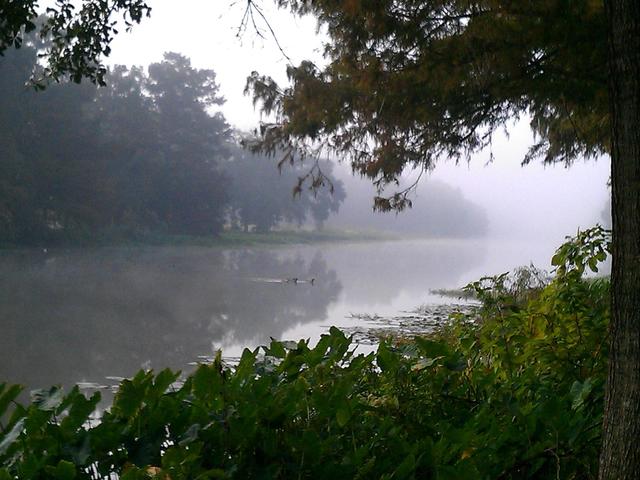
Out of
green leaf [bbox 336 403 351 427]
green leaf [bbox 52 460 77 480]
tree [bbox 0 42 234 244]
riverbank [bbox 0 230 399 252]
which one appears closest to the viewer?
green leaf [bbox 52 460 77 480]

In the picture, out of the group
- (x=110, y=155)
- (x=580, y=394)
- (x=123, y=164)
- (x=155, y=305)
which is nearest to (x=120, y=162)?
(x=123, y=164)

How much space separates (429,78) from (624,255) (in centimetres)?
488

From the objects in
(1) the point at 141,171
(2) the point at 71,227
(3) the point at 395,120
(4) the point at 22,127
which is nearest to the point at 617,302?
(3) the point at 395,120

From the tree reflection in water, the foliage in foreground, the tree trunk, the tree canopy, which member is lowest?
the tree reflection in water

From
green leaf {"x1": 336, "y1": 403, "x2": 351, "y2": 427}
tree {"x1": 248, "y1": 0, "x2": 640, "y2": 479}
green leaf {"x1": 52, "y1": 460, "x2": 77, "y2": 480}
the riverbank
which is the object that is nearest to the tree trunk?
tree {"x1": 248, "y1": 0, "x2": 640, "y2": 479}

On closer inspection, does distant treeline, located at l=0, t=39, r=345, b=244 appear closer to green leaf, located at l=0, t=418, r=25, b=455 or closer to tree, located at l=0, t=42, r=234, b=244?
tree, located at l=0, t=42, r=234, b=244

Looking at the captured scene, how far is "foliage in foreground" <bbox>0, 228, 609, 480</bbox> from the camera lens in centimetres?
169

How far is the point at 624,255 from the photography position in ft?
7.03

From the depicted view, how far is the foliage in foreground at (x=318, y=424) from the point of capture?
1686 millimetres

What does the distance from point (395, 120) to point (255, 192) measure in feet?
162

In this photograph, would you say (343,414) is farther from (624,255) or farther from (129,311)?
(129,311)

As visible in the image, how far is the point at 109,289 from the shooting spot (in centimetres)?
2006

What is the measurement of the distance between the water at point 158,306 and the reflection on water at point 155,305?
0.02 meters

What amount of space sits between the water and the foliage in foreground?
7.90m
